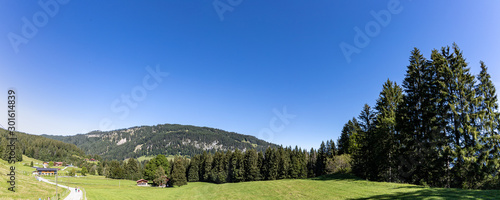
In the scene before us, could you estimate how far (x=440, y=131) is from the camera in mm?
23062

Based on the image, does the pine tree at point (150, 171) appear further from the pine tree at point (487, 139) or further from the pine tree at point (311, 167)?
the pine tree at point (487, 139)

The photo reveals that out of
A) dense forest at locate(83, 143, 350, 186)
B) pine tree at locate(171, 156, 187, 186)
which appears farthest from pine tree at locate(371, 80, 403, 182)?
pine tree at locate(171, 156, 187, 186)

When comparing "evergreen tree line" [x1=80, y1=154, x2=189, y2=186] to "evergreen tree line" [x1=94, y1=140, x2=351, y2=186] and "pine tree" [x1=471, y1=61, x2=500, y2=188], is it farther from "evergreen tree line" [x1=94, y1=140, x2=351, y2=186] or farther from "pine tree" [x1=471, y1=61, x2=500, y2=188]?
"pine tree" [x1=471, y1=61, x2=500, y2=188]

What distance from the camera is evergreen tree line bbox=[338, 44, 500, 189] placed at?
2033cm

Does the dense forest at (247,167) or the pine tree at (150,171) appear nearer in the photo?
the dense forest at (247,167)

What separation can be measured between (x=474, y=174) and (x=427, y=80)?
36.8ft

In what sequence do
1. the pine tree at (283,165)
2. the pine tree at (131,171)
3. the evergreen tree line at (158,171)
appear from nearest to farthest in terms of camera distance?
the pine tree at (283,165), the evergreen tree line at (158,171), the pine tree at (131,171)

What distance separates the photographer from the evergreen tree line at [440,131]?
2033 centimetres

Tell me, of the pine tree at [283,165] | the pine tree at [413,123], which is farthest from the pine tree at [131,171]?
the pine tree at [413,123]

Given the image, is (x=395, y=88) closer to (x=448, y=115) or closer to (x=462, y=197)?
(x=448, y=115)

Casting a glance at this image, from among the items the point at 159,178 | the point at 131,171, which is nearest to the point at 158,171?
the point at 159,178

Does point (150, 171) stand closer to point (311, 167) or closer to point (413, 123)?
point (311, 167)

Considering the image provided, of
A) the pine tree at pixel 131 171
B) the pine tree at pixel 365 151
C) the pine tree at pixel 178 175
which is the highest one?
the pine tree at pixel 365 151

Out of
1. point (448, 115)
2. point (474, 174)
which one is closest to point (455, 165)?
point (474, 174)
